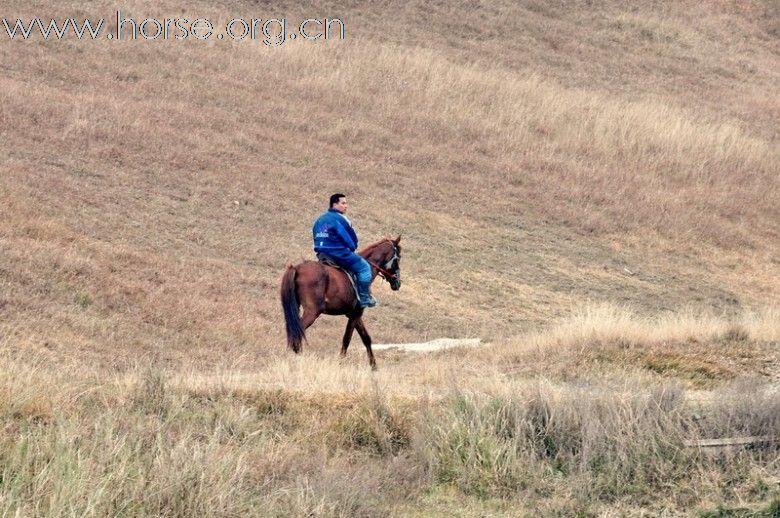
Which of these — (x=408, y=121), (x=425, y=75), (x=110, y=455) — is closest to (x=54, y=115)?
(x=408, y=121)

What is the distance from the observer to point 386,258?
15.8 meters

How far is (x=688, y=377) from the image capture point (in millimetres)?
12086

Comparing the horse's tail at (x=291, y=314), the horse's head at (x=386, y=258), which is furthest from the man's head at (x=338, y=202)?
the horse's head at (x=386, y=258)

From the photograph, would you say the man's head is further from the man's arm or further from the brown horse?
the brown horse

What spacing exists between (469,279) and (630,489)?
15.0 metres

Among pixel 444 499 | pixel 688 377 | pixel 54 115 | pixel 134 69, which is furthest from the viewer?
pixel 134 69

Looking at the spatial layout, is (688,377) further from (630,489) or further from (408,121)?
(408,121)

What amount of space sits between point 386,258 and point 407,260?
850 cm

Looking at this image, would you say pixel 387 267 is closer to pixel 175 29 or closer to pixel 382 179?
pixel 382 179

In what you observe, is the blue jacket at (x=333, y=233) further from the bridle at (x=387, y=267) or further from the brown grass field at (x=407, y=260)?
the brown grass field at (x=407, y=260)


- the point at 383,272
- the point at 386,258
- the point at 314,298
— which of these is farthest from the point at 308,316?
the point at 386,258

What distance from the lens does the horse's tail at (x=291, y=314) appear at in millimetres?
14133

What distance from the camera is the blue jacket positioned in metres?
14.2

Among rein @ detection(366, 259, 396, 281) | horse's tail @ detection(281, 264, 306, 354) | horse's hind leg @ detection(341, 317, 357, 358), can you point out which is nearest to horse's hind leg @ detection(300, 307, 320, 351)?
horse's tail @ detection(281, 264, 306, 354)
